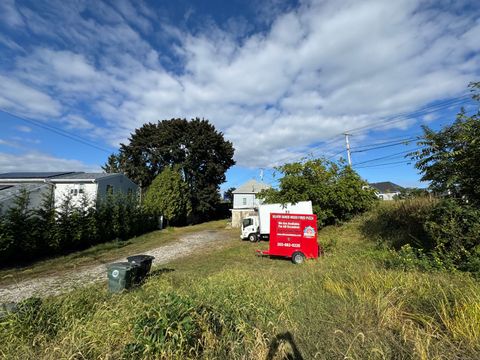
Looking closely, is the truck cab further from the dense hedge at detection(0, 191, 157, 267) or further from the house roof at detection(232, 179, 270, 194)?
the house roof at detection(232, 179, 270, 194)

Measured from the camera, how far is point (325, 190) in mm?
18391

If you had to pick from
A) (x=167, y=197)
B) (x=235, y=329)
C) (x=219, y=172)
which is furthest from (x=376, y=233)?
(x=219, y=172)

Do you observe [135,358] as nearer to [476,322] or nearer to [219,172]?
[476,322]

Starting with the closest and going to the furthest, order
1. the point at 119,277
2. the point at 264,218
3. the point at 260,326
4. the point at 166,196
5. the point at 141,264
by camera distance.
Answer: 1. the point at 260,326
2. the point at 119,277
3. the point at 141,264
4. the point at 264,218
5. the point at 166,196

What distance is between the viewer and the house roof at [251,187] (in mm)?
44812

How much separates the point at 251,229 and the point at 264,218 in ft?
4.92

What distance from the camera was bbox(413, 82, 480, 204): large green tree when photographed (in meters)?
6.10

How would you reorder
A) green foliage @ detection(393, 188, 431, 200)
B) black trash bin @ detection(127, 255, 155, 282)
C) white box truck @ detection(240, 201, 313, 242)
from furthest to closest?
white box truck @ detection(240, 201, 313, 242) → green foliage @ detection(393, 188, 431, 200) → black trash bin @ detection(127, 255, 155, 282)

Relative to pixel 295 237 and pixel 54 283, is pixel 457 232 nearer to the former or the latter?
pixel 295 237

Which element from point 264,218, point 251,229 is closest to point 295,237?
point 264,218

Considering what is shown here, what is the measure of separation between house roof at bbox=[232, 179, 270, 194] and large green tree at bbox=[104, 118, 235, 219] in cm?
862

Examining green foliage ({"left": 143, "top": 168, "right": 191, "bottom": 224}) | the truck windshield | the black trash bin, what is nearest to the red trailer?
the black trash bin

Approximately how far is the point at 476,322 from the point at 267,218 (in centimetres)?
1615

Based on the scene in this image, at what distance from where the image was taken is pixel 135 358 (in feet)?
8.40
